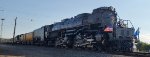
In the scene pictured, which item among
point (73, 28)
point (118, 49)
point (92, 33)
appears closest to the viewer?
point (118, 49)

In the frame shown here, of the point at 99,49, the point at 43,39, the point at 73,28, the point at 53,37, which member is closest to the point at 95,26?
the point at 99,49

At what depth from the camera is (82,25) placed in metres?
30.7

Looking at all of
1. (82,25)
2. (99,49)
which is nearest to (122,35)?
(99,49)

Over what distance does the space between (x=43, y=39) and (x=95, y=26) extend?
1677 centimetres

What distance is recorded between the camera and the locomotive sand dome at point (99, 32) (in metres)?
26.1

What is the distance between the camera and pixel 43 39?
44062 mm

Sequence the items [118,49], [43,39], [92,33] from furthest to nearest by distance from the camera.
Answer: [43,39]
[92,33]
[118,49]

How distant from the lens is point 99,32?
27562 millimetres

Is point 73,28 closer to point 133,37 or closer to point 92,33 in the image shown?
point 92,33

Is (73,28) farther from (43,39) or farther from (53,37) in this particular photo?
(43,39)

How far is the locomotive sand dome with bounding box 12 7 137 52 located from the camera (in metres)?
26.1

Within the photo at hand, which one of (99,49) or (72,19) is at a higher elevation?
(72,19)

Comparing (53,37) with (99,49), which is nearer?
(99,49)

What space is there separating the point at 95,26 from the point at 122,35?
326 cm
